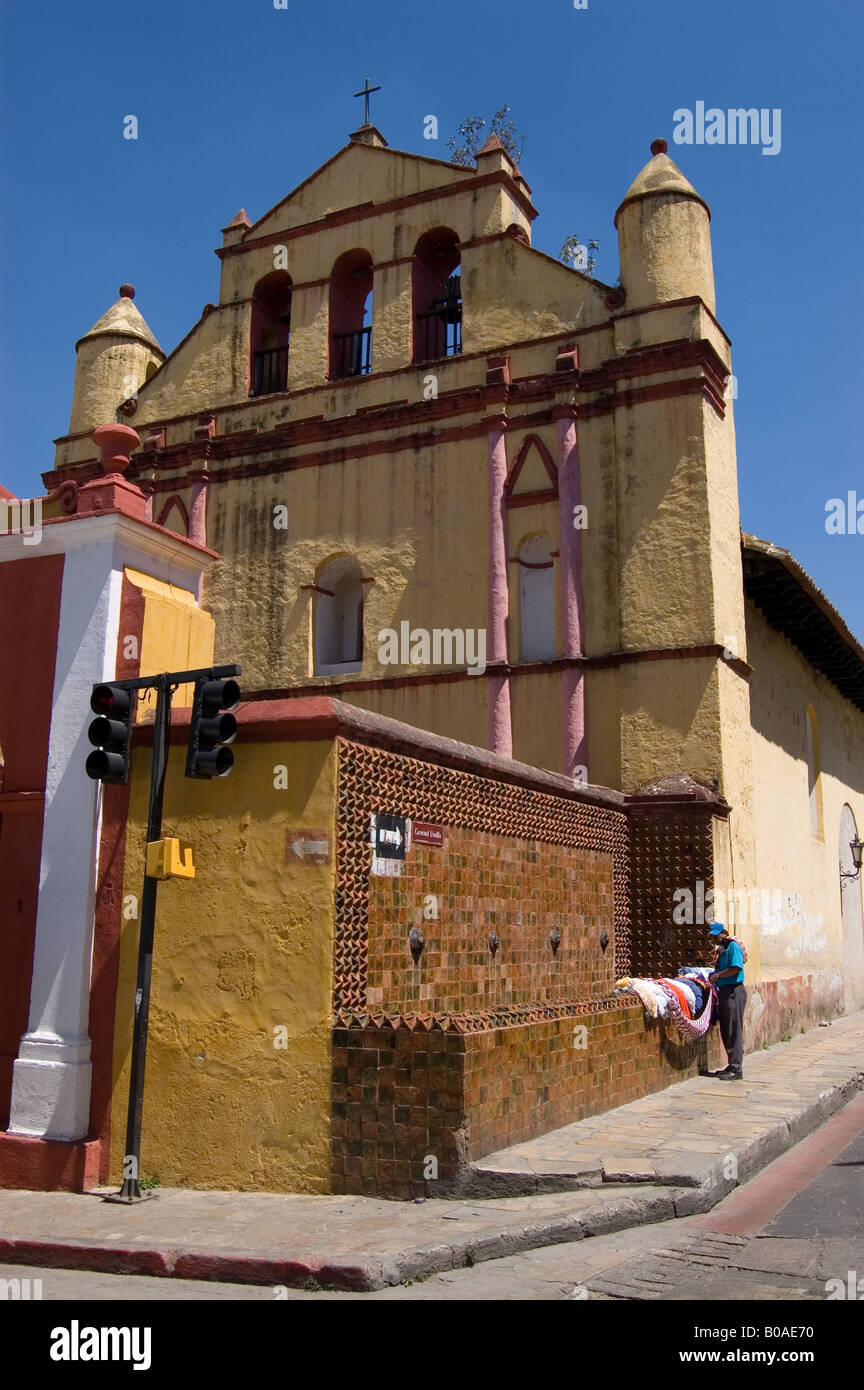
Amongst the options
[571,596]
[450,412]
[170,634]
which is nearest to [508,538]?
[571,596]

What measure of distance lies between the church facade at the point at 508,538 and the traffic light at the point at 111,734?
1.47m

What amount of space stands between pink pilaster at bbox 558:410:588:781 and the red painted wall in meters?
6.88

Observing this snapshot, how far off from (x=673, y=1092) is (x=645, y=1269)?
5100 millimetres

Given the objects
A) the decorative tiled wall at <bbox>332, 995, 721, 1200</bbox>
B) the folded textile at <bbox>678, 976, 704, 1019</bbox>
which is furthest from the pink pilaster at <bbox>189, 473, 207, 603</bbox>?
the decorative tiled wall at <bbox>332, 995, 721, 1200</bbox>

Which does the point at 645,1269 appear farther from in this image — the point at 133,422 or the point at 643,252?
the point at 133,422

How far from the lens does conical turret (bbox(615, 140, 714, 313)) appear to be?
14.9m

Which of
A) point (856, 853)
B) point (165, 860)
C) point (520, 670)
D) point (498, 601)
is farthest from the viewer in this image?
point (856, 853)

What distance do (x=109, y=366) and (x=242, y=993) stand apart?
14172 mm

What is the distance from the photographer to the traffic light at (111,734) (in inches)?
292

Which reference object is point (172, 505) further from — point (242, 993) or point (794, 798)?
point (242, 993)

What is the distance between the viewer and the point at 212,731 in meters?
7.31

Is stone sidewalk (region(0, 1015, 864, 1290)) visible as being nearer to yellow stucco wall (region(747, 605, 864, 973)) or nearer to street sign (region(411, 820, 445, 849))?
street sign (region(411, 820, 445, 849))

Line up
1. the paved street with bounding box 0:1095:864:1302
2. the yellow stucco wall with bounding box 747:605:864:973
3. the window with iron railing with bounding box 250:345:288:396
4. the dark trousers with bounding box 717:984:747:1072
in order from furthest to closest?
the window with iron railing with bounding box 250:345:288:396, the yellow stucco wall with bounding box 747:605:864:973, the dark trousers with bounding box 717:984:747:1072, the paved street with bounding box 0:1095:864:1302
